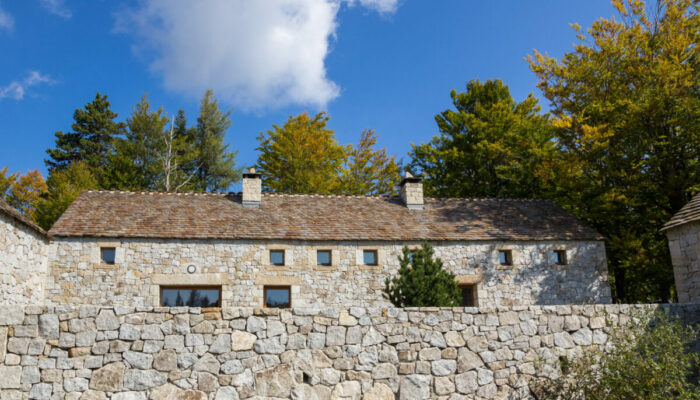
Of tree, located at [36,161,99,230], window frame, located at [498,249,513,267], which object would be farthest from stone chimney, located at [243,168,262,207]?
tree, located at [36,161,99,230]

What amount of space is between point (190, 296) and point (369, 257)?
560 centimetres

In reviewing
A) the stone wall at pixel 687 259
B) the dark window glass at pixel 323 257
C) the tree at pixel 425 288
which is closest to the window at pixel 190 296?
the dark window glass at pixel 323 257

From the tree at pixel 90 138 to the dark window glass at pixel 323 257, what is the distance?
2290 cm

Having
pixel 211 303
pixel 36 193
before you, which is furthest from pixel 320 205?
pixel 36 193

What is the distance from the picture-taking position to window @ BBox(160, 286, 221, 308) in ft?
48.0

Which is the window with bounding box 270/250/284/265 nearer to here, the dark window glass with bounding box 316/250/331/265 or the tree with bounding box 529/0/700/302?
the dark window glass with bounding box 316/250/331/265

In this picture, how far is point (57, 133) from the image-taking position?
33.9m

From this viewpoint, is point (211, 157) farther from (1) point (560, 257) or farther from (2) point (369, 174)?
(1) point (560, 257)

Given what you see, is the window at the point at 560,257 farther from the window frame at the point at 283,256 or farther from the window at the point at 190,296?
the window at the point at 190,296

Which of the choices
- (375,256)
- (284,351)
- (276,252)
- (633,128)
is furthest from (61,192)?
(633,128)

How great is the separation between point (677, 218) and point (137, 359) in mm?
11476

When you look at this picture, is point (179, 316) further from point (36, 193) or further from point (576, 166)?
point (36, 193)

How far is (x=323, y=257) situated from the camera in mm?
15539

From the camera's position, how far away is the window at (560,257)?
16.6 meters
